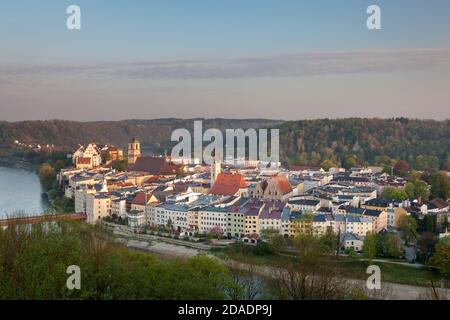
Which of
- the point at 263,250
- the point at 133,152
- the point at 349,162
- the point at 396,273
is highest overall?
the point at 133,152

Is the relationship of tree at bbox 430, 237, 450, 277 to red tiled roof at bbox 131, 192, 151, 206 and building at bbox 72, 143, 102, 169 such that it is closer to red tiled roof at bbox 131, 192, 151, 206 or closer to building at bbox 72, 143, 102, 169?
red tiled roof at bbox 131, 192, 151, 206

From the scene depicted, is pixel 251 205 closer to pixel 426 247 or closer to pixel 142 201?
pixel 142 201

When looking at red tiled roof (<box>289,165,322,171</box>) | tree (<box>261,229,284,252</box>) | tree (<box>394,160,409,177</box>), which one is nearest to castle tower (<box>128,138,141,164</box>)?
red tiled roof (<box>289,165,322,171</box>)

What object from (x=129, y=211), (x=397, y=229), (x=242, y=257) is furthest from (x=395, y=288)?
(x=129, y=211)

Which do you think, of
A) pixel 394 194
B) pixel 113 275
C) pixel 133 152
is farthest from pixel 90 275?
pixel 133 152

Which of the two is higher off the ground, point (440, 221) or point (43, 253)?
point (43, 253)

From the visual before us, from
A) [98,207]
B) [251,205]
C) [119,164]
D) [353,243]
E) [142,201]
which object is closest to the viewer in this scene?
[353,243]
